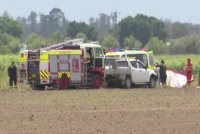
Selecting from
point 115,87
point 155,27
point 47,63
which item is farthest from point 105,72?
point 155,27

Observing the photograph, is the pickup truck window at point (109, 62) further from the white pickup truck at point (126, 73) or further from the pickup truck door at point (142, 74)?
the pickup truck door at point (142, 74)

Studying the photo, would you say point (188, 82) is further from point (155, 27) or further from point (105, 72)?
point (155, 27)

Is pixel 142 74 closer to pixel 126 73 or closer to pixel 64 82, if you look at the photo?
pixel 126 73

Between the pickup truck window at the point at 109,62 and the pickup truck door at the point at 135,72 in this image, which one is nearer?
the pickup truck window at the point at 109,62

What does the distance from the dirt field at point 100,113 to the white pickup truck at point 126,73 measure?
660 cm

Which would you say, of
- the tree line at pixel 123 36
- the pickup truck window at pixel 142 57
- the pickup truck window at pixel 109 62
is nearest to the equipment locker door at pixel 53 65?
the pickup truck window at pixel 109 62

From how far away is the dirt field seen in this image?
17688 mm

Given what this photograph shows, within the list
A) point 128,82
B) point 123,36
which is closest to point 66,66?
point 128,82

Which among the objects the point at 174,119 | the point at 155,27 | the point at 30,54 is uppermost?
the point at 155,27

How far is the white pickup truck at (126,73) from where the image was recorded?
38.0 meters

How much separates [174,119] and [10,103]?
27.4ft

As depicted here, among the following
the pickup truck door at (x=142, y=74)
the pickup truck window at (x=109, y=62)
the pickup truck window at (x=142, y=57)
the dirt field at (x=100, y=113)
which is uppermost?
the pickup truck window at (x=142, y=57)

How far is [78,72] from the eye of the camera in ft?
120

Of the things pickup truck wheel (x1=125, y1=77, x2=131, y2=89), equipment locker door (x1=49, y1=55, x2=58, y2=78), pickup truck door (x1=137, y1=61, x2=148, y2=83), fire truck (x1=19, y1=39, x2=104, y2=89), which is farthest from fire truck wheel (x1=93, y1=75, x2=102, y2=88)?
pickup truck door (x1=137, y1=61, x2=148, y2=83)
